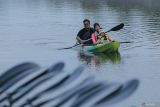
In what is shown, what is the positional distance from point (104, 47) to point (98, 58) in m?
0.76

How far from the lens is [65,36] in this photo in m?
30.3

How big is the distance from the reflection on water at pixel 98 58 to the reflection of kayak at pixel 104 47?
158 millimetres

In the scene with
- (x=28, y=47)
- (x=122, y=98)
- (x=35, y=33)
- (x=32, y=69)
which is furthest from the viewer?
(x=35, y=33)

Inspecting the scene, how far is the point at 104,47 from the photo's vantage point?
21906 mm

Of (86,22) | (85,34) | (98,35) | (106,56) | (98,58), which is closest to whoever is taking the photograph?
(98,58)

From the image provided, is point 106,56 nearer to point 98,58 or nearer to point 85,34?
point 98,58

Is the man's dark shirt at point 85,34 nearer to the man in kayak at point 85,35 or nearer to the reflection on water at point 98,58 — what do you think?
the man in kayak at point 85,35

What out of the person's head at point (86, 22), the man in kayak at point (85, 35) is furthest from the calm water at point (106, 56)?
the person's head at point (86, 22)

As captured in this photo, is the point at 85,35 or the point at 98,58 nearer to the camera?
the point at 98,58

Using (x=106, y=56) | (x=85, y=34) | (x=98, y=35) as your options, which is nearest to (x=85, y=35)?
(x=85, y=34)

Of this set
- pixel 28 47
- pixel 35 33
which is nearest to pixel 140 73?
pixel 28 47

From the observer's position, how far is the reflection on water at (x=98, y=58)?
2019cm

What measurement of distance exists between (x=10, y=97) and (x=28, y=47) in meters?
22.3

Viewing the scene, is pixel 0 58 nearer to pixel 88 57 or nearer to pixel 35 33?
pixel 88 57
